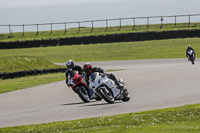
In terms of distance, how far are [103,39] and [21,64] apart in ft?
77.5

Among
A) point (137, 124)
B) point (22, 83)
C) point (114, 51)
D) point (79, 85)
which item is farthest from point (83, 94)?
point (114, 51)

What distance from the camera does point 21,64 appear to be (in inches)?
1378

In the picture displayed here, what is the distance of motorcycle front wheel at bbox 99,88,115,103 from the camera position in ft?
56.9

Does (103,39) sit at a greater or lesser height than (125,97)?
greater

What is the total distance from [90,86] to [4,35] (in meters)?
50.6

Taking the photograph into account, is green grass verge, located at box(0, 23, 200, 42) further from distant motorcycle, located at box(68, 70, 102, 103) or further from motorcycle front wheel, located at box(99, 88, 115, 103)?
motorcycle front wheel, located at box(99, 88, 115, 103)

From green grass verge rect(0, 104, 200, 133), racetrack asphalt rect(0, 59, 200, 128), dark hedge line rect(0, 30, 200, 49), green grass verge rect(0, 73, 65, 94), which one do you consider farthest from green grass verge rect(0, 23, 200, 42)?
green grass verge rect(0, 104, 200, 133)

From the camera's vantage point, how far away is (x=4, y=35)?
66.6 meters

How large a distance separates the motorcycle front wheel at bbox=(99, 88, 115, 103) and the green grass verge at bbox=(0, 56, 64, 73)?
1575 centimetres

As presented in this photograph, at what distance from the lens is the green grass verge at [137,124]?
1112 centimetres

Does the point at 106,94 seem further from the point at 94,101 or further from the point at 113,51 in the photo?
the point at 113,51

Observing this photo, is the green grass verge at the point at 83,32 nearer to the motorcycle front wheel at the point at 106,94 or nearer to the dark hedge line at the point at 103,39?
the dark hedge line at the point at 103,39

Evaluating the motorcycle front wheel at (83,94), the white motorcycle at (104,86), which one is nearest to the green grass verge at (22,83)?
the motorcycle front wheel at (83,94)

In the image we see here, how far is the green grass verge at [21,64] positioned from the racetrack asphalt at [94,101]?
8.50 meters
